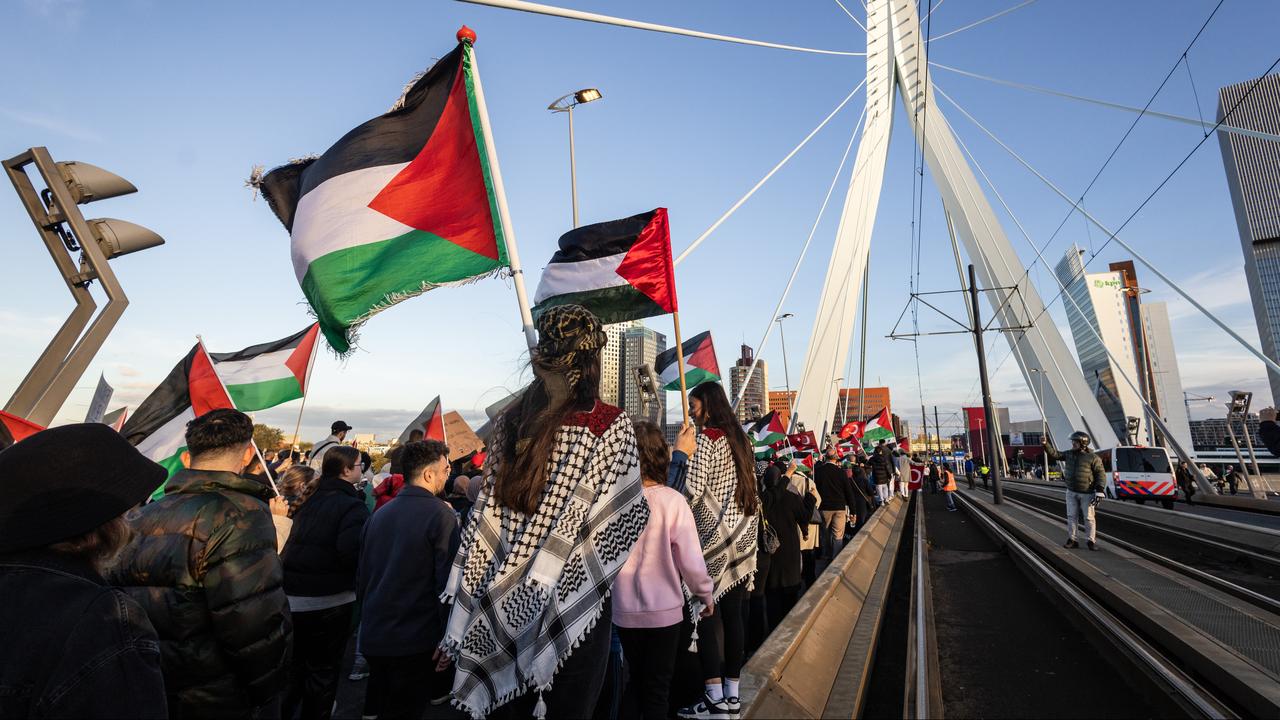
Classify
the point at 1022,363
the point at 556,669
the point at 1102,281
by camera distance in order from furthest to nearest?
1. the point at 1102,281
2. the point at 1022,363
3. the point at 556,669

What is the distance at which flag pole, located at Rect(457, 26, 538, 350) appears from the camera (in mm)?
3608

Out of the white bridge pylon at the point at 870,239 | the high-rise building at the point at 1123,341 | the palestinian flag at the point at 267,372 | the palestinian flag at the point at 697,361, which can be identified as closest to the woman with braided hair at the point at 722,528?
the palestinian flag at the point at 267,372

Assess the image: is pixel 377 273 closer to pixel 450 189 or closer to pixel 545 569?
pixel 450 189

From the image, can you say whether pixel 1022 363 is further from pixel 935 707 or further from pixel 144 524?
pixel 144 524

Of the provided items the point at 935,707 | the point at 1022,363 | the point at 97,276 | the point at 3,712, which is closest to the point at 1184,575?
the point at 935,707

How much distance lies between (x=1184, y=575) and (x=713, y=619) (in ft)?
25.7

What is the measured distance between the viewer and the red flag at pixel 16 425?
3.86 metres

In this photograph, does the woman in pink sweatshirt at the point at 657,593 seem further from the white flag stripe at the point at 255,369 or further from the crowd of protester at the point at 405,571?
the white flag stripe at the point at 255,369

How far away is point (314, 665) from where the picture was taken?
12.6 feet

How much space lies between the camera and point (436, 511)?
3.53m

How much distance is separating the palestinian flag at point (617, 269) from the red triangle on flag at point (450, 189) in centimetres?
104

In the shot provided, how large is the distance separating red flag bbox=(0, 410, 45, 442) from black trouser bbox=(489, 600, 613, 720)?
3.62 meters

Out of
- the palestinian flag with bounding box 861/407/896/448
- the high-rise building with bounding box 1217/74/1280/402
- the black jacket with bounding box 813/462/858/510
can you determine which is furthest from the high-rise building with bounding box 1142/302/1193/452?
the black jacket with bounding box 813/462/858/510

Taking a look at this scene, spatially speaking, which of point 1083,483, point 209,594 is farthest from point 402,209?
point 1083,483
